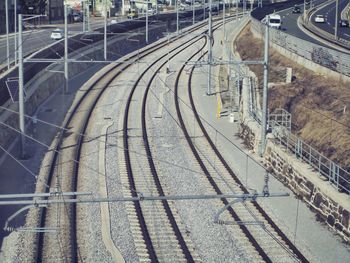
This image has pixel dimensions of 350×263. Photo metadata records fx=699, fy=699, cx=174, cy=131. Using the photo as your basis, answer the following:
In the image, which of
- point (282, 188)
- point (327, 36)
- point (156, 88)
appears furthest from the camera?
point (327, 36)

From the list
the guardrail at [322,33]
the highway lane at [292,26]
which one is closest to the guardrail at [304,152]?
the guardrail at [322,33]

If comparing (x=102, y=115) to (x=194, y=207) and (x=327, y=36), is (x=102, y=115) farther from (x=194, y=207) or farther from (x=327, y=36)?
(x=327, y=36)

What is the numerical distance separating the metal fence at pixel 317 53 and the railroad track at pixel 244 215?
842 centimetres

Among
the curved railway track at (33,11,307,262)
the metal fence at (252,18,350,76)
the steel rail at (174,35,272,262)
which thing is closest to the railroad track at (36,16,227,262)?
the curved railway track at (33,11,307,262)

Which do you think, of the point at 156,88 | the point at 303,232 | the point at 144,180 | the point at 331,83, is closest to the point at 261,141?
the point at 144,180

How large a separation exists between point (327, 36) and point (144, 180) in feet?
115

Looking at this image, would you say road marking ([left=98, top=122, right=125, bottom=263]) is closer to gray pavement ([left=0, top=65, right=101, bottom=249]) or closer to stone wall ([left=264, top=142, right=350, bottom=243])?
gray pavement ([left=0, top=65, right=101, bottom=249])

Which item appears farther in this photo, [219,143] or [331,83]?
[331,83]

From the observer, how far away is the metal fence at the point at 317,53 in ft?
103

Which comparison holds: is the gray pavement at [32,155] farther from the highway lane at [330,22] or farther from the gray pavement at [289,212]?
the highway lane at [330,22]

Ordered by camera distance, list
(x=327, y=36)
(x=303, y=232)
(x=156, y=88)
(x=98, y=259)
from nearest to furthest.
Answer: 1. (x=98, y=259)
2. (x=303, y=232)
3. (x=156, y=88)
4. (x=327, y=36)

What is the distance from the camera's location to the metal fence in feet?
103

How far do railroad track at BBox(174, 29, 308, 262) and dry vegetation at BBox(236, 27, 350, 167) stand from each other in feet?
11.4

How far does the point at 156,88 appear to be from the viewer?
37.5 meters
